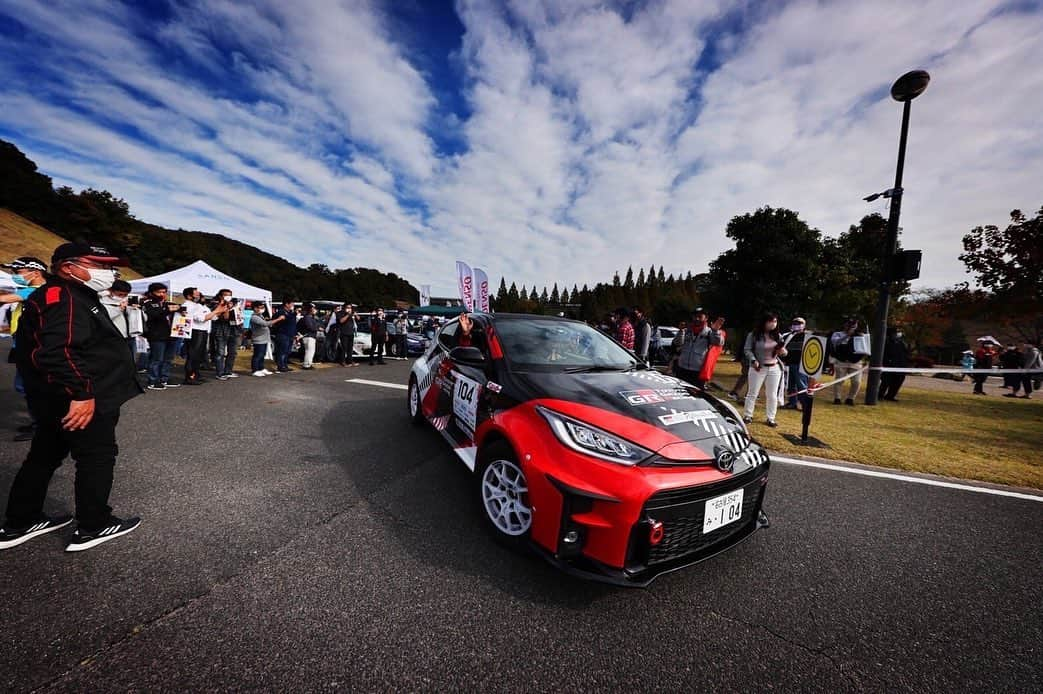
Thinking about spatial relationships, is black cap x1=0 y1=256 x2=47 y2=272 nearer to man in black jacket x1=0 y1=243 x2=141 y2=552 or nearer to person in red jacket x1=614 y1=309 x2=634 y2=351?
man in black jacket x1=0 y1=243 x2=141 y2=552

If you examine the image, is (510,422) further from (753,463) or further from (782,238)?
(782,238)

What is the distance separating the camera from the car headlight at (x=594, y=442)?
1954 millimetres

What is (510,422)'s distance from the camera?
7.68 feet

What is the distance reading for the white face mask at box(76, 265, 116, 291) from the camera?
7.12 feet

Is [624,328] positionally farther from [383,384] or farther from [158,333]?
[158,333]

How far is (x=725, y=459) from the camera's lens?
6.76 feet

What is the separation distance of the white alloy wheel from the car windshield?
2.46ft

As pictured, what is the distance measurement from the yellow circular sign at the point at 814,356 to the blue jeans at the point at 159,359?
30.2 feet

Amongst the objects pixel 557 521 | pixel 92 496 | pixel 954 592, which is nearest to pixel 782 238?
pixel 954 592

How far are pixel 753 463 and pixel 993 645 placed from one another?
1128 mm

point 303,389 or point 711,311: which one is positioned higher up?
point 711,311

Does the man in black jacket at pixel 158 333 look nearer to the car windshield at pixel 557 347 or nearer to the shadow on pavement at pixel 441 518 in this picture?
the shadow on pavement at pixel 441 518

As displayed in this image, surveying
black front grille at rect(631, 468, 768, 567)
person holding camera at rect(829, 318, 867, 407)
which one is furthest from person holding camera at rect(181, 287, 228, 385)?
person holding camera at rect(829, 318, 867, 407)

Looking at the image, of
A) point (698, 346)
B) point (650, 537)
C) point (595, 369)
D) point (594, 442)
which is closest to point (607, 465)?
point (594, 442)
